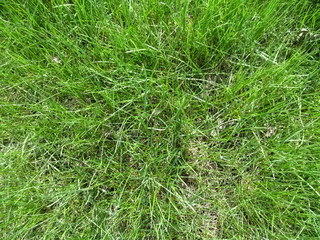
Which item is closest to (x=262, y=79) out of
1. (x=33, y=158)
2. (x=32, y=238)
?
(x=33, y=158)

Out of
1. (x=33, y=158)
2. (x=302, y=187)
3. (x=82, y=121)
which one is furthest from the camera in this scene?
(x=33, y=158)

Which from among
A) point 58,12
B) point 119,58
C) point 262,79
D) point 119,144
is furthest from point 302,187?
point 58,12

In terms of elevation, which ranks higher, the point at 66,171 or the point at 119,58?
the point at 119,58

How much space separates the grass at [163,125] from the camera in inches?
51.4

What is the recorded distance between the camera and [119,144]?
4.35ft

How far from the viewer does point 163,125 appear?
1.41 metres

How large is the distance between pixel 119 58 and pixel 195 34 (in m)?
0.47

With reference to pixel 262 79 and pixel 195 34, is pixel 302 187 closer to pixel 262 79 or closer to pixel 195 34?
pixel 262 79

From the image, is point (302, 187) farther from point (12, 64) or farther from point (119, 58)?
point (12, 64)

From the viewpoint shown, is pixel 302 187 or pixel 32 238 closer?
pixel 302 187

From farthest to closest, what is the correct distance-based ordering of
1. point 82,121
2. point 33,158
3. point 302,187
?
point 33,158
point 82,121
point 302,187

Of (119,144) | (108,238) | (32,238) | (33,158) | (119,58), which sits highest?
(119,58)

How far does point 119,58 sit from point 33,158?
808 millimetres

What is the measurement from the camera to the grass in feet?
4.29
